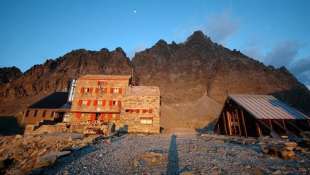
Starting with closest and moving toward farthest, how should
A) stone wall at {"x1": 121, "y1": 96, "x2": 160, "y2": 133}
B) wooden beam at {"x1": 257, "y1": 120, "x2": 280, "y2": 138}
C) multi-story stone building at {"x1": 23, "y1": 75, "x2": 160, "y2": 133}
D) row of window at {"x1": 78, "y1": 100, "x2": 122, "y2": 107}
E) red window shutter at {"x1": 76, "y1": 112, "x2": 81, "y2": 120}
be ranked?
wooden beam at {"x1": 257, "y1": 120, "x2": 280, "y2": 138} < stone wall at {"x1": 121, "y1": 96, "x2": 160, "y2": 133} < multi-story stone building at {"x1": 23, "y1": 75, "x2": 160, "y2": 133} < red window shutter at {"x1": 76, "y1": 112, "x2": 81, "y2": 120} < row of window at {"x1": 78, "y1": 100, "x2": 122, "y2": 107}

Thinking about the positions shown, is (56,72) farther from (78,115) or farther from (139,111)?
(139,111)

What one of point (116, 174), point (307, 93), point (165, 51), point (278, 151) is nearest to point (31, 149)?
point (116, 174)

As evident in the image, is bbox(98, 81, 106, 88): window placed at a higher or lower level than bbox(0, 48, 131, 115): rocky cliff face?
lower

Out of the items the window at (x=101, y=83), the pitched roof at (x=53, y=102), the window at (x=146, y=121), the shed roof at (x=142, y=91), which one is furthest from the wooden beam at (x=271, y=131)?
the pitched roof at (x=53, y=102)

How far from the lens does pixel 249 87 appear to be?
7606 centimetres

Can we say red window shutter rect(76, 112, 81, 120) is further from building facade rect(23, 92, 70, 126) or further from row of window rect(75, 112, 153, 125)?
building facade rect(23, 92, 70, 126)

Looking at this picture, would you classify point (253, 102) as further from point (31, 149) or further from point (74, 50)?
point (74, 50)

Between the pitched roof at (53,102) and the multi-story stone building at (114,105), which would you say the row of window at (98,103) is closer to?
the multi-story stone building at (114,105)

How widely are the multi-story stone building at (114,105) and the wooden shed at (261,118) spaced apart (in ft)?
43.2

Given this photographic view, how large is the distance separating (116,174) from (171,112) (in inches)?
2455

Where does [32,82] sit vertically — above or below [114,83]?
above

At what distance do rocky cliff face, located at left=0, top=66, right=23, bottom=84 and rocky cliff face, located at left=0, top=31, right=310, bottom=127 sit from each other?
787 cm

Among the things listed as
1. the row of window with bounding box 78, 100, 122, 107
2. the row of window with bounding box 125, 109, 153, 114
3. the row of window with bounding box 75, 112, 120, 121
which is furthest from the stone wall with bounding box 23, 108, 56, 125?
the row of window with bounding box 125, 109, 153, 114

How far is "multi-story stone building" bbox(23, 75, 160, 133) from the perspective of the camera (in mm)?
29203
